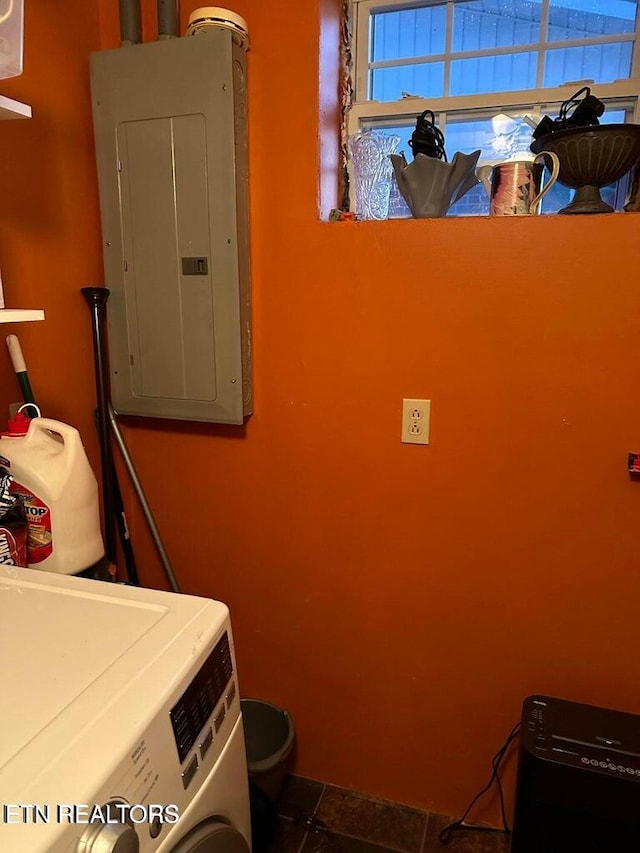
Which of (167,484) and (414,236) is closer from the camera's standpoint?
(414,236)

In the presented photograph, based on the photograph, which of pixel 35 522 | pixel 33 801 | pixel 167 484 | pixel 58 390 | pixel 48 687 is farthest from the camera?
pixel 167 484

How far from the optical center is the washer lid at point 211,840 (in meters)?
0.74

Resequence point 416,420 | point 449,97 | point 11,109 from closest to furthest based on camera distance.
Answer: point 11,109, point 416,420, point 449,97

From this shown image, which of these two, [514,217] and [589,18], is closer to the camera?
[514,217]

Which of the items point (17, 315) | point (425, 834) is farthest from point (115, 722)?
point (425, 834)

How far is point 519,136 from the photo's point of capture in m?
1.38

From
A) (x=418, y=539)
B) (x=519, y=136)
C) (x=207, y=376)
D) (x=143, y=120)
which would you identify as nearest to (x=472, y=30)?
(x=519, y=136)

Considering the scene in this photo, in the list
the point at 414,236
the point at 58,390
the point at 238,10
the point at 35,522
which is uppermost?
the point at 238,10

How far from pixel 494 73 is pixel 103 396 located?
1223 mm

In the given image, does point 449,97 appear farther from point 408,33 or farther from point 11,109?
point 11,109

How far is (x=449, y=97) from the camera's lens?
56.5 inches

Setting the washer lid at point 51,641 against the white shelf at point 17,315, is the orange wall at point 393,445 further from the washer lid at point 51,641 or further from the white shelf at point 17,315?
the washer lid at point 51,641

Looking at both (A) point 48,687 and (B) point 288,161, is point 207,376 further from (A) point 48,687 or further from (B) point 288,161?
(A) point 48,687

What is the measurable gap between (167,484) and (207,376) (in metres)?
0.36
